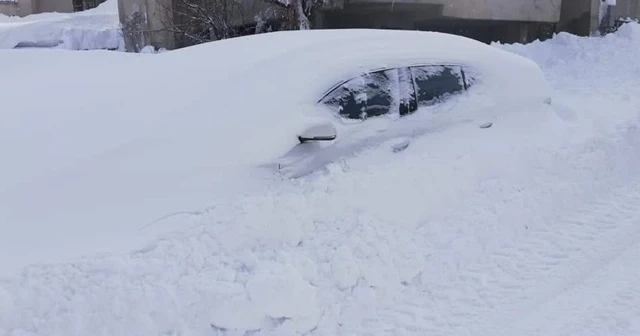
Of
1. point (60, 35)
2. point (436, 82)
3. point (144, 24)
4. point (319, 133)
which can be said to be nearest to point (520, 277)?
point (319, 133)

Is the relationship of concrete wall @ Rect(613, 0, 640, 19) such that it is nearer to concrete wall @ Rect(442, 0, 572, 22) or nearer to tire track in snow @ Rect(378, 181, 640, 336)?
concrete wall @ Rect(442, 0, 572, 22)

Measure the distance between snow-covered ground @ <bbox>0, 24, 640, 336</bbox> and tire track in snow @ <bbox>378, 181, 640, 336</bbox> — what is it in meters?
0.01

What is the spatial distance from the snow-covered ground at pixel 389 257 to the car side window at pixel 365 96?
34 cm

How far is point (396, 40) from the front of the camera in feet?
18.6

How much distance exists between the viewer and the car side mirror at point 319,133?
15.1 feet

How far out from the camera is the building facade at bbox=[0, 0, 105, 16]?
26.5 m

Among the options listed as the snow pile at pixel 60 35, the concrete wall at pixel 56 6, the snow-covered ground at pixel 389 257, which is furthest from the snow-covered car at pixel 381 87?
the concrete wall at pixel 56 6

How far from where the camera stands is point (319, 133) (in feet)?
15.2

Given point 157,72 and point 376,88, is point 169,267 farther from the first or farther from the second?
point 376,88

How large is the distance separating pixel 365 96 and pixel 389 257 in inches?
53.3

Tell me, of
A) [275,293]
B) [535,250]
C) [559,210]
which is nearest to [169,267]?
[275,293]

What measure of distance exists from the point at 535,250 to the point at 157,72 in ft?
10.5

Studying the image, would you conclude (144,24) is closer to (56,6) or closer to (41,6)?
(56,6)

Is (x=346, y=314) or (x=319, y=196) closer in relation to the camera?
(x=346, y=314)
